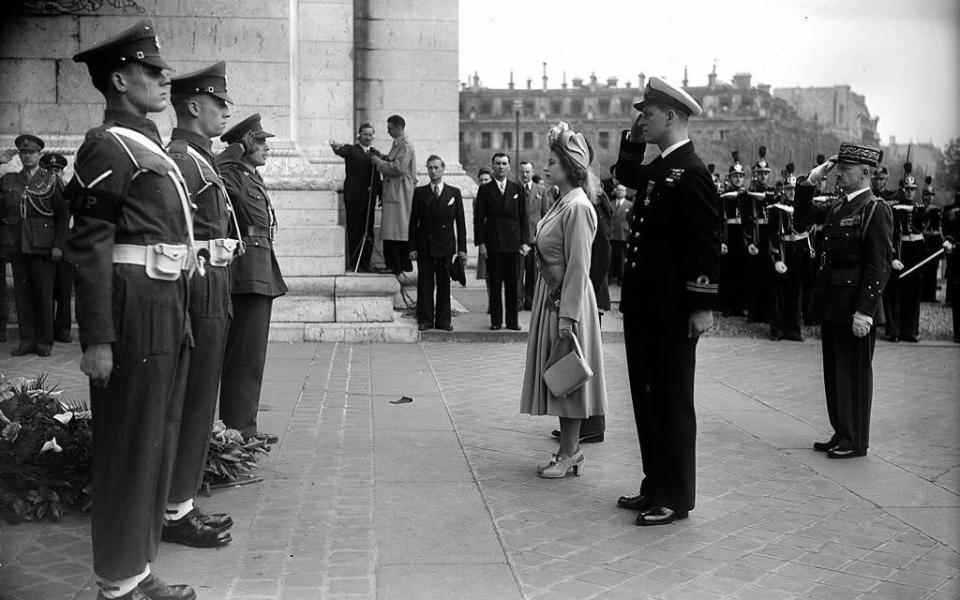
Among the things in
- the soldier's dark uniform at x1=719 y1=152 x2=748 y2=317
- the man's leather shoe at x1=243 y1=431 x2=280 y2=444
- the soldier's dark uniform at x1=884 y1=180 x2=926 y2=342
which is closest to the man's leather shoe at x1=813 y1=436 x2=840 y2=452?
the man's leather shoe at x1=243 y1=431 x2=280 y2=444

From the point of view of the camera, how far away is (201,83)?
539 cm

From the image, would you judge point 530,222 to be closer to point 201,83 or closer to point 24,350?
point 24,350

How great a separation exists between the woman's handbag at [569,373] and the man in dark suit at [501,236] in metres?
6.66

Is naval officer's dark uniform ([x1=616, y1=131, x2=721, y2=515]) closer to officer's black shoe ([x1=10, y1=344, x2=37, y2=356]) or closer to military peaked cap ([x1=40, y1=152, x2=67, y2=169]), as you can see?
officer's black shoe ([x1=10, y1=344, x2=37, y2=356])

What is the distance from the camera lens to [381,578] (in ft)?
15.0

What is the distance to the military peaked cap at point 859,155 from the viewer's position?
23.9ft

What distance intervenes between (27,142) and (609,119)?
267ft

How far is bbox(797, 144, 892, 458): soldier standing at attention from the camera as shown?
7.21 m

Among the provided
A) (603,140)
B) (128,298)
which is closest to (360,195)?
(128,298)

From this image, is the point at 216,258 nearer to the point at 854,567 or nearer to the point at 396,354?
the point at 854,567

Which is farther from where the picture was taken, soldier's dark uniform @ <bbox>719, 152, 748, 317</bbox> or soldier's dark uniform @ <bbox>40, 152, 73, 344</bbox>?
soldier's dark uniform @ <bbox>719, 152, 748, 317</bbox>

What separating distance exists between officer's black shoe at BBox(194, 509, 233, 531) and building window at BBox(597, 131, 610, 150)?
81.3 m

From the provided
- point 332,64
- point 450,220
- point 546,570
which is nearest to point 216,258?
point 546,570

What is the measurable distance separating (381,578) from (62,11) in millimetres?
10419
